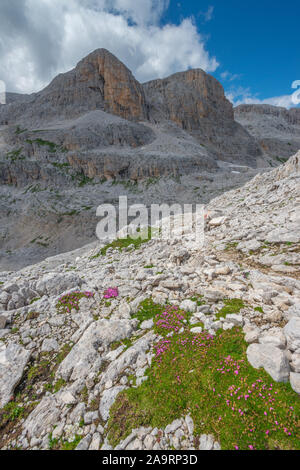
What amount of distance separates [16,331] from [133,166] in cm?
7179

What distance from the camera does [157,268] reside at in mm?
11055

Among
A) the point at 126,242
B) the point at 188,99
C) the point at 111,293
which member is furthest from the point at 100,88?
the point at 111,293

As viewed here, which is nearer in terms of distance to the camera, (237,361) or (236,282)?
(237,361)

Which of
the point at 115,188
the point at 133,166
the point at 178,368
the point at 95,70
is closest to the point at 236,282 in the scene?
the point at 178,368

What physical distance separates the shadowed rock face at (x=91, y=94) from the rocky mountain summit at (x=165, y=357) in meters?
118

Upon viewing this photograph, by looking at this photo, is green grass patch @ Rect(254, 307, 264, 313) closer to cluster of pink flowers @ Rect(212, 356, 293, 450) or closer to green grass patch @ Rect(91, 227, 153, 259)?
cluster of pink flowers @ Rect(212, 356, 293, 450)

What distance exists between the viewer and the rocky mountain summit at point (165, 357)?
12.5 feet

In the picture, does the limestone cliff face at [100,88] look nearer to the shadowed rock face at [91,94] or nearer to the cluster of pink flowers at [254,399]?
the shadowed rock face at [91,94]

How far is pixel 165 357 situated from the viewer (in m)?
5.27

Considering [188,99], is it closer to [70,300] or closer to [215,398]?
[70,300]

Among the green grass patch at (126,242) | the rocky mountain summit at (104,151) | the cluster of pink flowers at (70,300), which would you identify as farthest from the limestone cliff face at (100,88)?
the cluster of pink flowers at (70,300)

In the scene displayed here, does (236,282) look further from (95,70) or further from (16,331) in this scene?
(95,70)

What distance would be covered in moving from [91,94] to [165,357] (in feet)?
435

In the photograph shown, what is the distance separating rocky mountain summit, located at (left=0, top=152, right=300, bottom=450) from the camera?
3.81 metres
